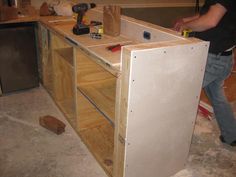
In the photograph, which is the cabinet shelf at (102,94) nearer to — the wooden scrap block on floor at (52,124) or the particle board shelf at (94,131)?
the particle board shelf at (94,131)

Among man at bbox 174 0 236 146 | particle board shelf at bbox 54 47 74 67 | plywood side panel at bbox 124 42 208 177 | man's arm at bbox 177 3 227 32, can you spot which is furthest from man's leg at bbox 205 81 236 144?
particle board shelf at bbox 54 47 74 67

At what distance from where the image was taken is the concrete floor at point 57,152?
71.6 inches

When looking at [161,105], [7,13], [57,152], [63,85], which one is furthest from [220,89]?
[7,13]

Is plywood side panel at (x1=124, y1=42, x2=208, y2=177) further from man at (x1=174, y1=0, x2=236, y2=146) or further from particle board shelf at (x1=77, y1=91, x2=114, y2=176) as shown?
particle board shelf at (x1=77, y1=91, x2=114, y2=176)

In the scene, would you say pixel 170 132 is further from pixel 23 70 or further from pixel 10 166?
pixel 23 70

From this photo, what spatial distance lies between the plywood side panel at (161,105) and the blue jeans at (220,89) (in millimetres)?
273

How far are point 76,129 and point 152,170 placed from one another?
2.70 ft

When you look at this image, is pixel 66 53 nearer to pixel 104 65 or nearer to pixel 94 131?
pixel 94 131

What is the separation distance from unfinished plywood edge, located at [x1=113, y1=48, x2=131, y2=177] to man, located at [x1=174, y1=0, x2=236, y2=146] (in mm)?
655

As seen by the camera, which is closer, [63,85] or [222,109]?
[222,109]

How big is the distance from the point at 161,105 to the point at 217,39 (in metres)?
0.66

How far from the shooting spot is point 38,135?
2.18 metres

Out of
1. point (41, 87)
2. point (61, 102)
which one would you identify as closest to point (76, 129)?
point (61, 102)

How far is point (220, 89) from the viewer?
1.91 metres
